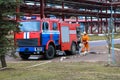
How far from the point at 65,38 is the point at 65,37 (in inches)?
3.1

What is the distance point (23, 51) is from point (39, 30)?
1.70 metres

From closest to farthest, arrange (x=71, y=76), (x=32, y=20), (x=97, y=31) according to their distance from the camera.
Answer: (x=71, y=76)
(x=32, y=20)
(x=97, y=31)

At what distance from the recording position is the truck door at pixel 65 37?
2406cm

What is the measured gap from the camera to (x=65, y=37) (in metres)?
24.5

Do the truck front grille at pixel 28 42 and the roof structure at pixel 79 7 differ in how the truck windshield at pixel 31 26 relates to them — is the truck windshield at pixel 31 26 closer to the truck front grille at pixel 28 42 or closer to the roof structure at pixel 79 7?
the truck front grille at pixel 28 42

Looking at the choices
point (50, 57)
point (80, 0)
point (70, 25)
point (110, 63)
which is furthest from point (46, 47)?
point (80, 0)

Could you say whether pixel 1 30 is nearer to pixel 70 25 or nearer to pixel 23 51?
pixel 23 51

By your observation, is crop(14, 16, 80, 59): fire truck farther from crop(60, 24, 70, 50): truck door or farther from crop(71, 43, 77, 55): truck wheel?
crop(71, 43, 77, 55): truck wheel

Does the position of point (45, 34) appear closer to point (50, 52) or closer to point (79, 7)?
point (50, 52)

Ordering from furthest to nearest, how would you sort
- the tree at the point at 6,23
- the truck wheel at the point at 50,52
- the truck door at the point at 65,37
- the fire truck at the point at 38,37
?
the truck door at the point at 65,37 → the truck wheel at the point at 50,52 → the fire truck at the point at 38,37 → the tree at the point at 6,23

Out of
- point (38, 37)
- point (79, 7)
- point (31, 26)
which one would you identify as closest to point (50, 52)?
point (38, 37)

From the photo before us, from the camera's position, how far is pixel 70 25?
25.6 m

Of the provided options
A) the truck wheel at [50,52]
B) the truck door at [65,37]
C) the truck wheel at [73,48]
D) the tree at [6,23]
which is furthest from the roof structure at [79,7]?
the tree at [6,23]

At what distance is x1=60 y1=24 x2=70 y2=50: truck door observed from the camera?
24.1 m
